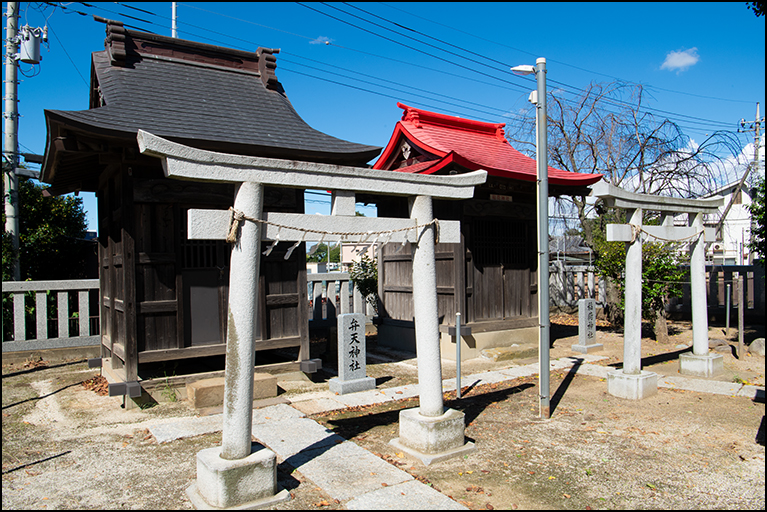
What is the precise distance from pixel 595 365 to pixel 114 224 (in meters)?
9.35

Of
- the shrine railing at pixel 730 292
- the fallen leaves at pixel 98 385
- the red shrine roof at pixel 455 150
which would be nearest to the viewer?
the fallen leaves at pixel 98 385

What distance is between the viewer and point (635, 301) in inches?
300

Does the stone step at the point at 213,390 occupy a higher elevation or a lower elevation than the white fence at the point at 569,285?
lower

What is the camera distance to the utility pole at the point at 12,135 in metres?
12.0

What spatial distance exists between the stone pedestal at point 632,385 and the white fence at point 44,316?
1025cm

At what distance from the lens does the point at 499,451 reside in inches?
217

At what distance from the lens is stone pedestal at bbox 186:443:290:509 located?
408cm

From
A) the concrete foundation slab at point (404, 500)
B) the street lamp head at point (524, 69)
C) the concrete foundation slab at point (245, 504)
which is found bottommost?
the concrete foundation slab at point (404, 500)

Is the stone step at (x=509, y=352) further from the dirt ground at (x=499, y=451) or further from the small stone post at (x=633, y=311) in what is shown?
the small stone post at (x=633, y=311)

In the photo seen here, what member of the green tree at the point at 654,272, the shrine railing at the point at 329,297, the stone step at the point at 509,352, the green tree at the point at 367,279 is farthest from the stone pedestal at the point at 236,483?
the green tree at the point at 654,272

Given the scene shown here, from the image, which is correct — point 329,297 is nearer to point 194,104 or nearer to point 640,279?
point 194,104

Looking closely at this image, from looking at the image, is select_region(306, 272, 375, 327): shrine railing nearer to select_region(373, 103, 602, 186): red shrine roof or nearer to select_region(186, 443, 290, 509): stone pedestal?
select_region(373, 103, 602, 186): red shrine roof

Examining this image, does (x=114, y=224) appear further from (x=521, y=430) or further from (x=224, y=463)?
(x=521, y=430)

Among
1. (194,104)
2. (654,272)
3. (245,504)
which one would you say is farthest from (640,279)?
(194,104)
